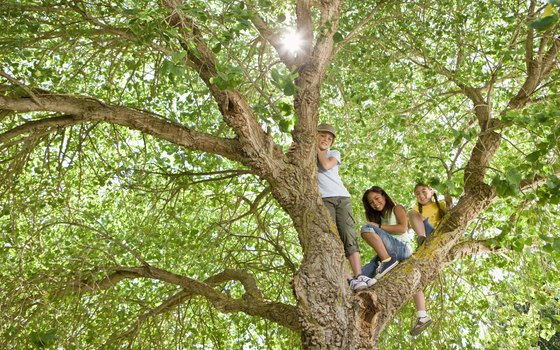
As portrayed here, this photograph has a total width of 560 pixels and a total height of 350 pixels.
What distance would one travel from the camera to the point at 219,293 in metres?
5.00

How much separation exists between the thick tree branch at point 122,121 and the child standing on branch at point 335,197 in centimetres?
80

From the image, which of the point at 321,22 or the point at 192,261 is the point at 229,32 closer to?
the point at 321,22

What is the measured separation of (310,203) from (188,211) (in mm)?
2885

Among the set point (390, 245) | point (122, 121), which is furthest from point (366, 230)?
point (122, 121)

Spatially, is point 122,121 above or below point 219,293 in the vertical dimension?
above

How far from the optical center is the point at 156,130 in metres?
4.49

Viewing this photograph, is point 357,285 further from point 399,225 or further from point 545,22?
point 545,22

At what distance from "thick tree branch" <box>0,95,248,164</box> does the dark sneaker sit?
46.4 inches

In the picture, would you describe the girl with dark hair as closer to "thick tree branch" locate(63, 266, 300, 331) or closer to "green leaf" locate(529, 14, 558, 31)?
"thick tree branch" locate(63, 266, 300, 331)

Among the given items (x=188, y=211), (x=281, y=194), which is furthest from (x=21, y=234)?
(x=281, y=194)

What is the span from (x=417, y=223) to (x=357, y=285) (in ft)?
4.31

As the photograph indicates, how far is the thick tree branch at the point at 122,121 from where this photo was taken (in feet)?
14.3

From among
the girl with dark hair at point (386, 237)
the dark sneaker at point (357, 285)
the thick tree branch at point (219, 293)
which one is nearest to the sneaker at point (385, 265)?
the girl with dark hair at point (386, 237)

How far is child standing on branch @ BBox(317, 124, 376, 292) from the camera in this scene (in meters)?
4.83
